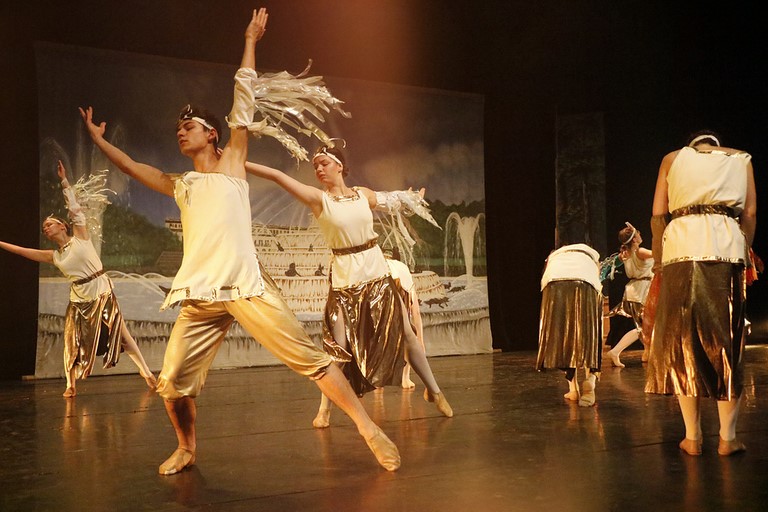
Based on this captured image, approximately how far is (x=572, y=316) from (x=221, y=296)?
8.86ft

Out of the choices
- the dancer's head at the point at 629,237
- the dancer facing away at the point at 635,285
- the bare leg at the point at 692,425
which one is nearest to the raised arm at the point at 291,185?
the bare leg at the point at 692,425

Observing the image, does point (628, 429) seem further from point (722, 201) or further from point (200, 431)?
point (200, 431)

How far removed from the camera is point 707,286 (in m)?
3.02

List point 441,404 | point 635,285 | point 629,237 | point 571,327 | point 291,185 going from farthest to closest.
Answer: point 635,285, point 629,237, point 571,327, point 441,404, point 291,185

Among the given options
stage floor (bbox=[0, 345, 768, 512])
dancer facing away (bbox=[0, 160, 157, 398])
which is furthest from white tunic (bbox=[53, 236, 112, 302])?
stage floor (bbox=[0, 345, 768, 512])

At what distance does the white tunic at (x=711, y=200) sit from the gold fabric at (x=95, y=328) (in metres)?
5.11

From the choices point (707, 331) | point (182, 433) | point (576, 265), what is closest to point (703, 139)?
point (707, 331)

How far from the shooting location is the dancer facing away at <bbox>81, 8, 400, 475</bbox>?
282 cm

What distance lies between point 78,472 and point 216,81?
20.7 feet

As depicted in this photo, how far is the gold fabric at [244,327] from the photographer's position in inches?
111

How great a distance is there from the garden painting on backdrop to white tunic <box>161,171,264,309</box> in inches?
184

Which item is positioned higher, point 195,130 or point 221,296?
point 195,130

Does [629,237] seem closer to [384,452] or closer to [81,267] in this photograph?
[81,267]

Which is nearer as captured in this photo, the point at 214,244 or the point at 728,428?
the point at 214,244
